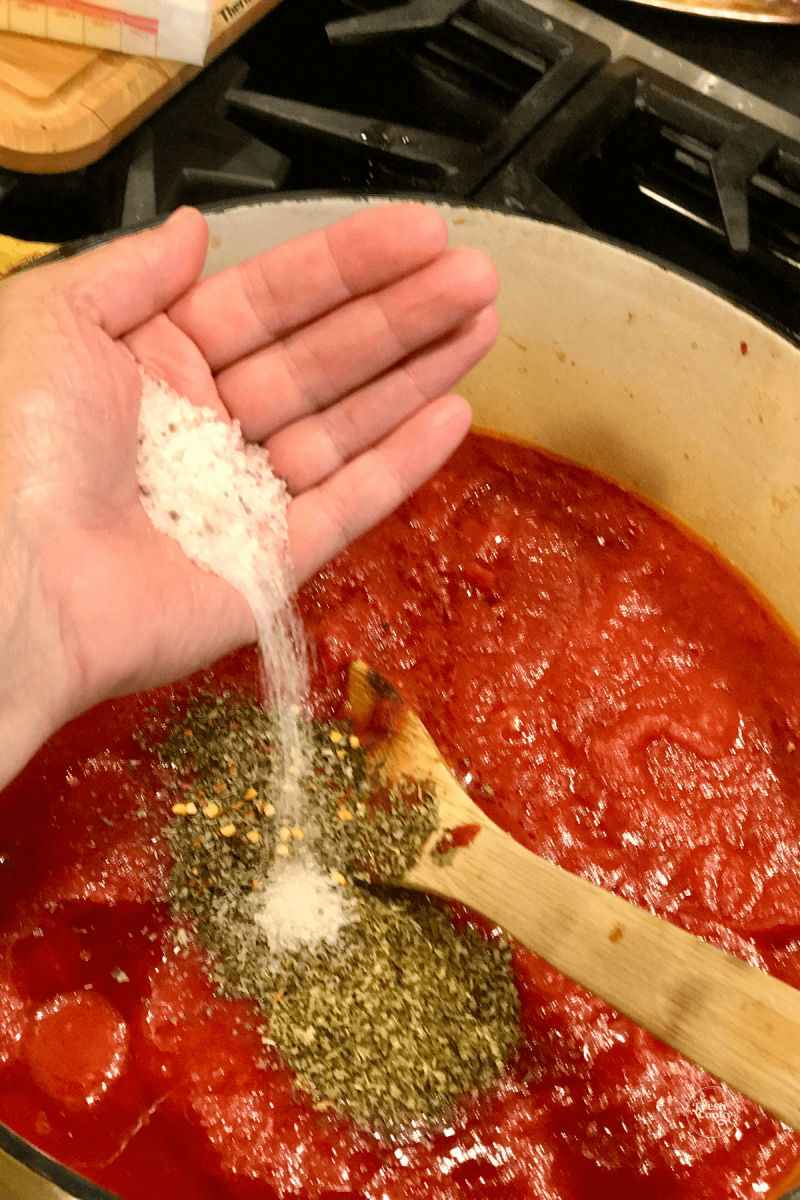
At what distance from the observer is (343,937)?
1.12 metres

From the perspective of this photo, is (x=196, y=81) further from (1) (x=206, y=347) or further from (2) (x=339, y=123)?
(1) (x=206, y=347)

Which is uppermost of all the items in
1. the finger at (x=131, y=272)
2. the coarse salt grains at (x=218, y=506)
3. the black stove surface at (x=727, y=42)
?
the black stove surface at (x=727, y=42)

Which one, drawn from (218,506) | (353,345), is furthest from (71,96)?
(218,506)

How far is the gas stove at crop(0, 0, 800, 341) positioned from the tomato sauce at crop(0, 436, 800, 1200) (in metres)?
0.44

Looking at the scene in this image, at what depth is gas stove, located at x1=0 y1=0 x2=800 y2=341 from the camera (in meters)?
1.47

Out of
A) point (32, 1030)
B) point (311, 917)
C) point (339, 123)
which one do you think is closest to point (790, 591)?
point (311, 917)

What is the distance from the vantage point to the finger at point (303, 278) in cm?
121

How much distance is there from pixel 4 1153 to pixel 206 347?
974 mm

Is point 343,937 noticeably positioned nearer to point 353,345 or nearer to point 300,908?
point 300,908

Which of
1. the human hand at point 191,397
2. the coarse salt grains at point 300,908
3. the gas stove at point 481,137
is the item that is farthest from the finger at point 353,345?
the coarse salt grains at point 300,908

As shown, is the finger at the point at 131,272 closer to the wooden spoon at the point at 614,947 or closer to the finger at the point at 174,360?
the finger at the point at 174,360

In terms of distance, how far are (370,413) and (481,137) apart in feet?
2.19

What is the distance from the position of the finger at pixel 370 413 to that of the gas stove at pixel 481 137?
0.80 ft

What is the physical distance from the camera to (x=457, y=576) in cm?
140
